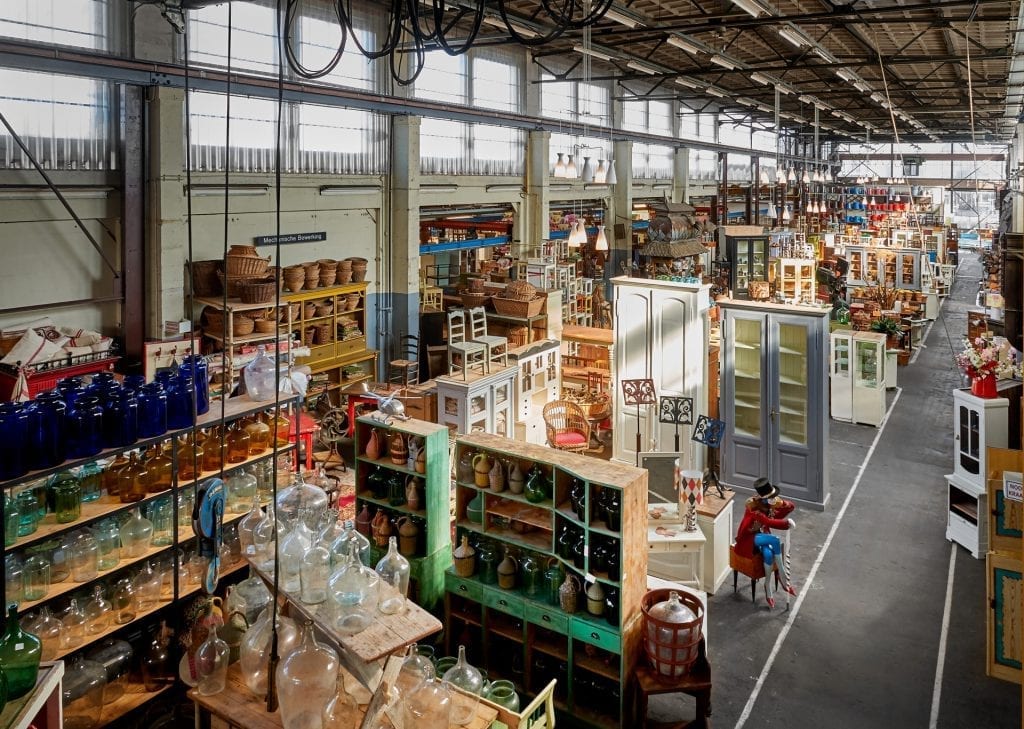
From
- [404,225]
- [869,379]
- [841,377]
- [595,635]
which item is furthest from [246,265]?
[869,379]

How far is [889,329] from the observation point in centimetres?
1598

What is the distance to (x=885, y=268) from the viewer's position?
23250 mm

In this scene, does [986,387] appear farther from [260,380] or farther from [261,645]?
[261,645]

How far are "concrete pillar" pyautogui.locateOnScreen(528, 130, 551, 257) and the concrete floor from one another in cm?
800

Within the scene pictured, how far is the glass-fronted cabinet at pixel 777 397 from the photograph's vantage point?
8.85 metres

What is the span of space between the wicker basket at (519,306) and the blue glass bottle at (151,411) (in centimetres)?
796

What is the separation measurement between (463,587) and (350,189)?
779 cm

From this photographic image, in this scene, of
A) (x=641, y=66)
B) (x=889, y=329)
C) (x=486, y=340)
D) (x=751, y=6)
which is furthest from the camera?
(x=889, y=329)

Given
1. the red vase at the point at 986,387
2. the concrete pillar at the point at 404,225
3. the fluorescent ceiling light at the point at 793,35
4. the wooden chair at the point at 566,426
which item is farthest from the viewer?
the concrete pillar at the point at 404,225

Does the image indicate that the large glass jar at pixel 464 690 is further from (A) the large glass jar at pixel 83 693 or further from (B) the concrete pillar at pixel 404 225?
(B) the concrete pillar at pixel 404 225

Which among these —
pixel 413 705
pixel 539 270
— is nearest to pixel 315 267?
pixel 539 270

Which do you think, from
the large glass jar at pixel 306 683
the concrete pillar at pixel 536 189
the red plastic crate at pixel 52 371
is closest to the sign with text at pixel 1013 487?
the large glass jar at pixel 306 683

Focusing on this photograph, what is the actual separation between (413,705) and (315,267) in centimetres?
834

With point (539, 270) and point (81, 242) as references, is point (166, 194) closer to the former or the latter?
point (81, 242)
